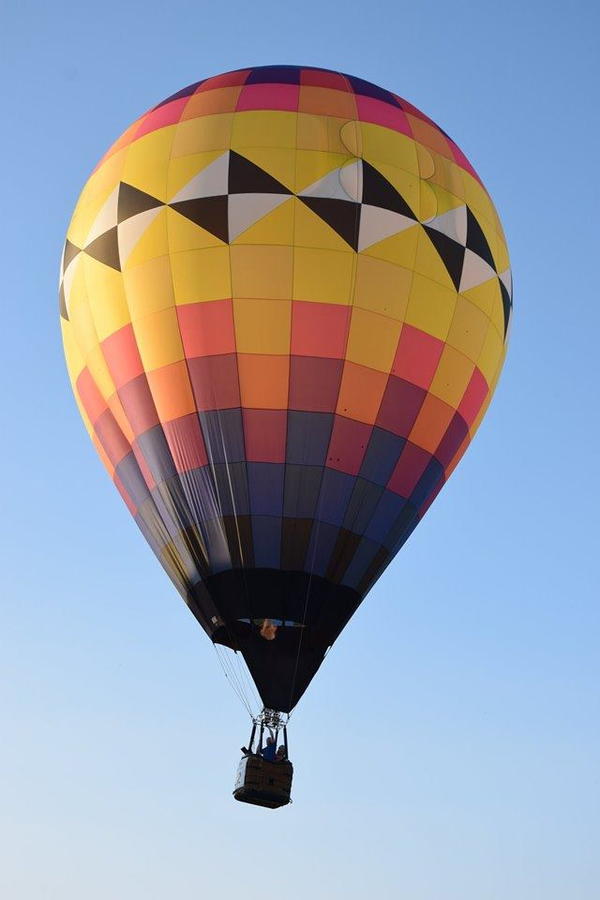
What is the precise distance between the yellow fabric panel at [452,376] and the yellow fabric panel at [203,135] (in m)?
3.36

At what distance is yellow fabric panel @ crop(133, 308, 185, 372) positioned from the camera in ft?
49.4

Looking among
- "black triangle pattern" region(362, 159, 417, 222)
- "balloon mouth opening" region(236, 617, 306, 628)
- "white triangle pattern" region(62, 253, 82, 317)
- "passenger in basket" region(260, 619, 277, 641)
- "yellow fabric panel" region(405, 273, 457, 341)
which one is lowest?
"passenger in basket" region(260, 619, 277, 641)

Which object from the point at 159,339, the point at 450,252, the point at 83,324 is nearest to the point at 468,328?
the point at 450,252

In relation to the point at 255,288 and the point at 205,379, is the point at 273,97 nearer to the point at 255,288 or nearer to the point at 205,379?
the point at 255,288

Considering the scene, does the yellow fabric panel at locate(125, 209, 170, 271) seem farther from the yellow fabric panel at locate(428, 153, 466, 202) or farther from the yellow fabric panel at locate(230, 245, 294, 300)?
the yellow fabric panel at locate(428, 153, 466, 202)

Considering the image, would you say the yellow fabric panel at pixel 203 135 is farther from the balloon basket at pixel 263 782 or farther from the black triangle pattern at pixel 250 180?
the balloon basket at pixel 263 782

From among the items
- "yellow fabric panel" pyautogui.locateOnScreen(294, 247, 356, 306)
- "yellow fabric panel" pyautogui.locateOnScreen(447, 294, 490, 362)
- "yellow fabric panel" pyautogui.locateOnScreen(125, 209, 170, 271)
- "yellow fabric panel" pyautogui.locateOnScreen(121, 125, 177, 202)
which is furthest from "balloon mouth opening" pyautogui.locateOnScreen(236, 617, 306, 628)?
"yellow fabric panel" pyautogui.locateOnScreen(121, 125, 177, 202)

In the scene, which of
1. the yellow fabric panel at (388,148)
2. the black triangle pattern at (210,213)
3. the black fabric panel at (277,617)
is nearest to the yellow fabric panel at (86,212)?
the black triangle pattern at (210,213)

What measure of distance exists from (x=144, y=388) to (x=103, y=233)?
6.16 ft

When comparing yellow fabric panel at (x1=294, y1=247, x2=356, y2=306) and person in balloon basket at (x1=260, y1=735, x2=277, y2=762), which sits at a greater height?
yellow fabric panel at (x1=294, y1=247, x2=356, y2=306)

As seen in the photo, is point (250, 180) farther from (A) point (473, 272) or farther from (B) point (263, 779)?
(B) point (263, 779)

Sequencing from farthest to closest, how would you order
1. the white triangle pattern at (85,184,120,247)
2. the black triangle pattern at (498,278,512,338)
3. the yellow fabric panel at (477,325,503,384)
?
the black triangle pattern at (498,278,512,338), the yellow fabric panel at (477,325,503,384), the white triangle pattern at (85,184,120,247)

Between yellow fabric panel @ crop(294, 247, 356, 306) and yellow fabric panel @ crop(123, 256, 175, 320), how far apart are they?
141 cm

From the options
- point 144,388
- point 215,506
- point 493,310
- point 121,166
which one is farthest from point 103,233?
point 493,310
